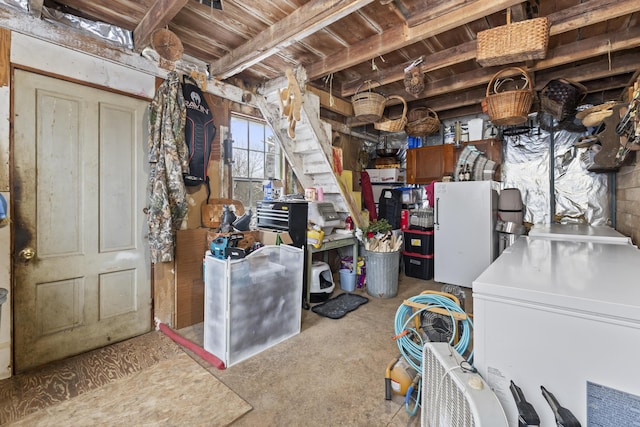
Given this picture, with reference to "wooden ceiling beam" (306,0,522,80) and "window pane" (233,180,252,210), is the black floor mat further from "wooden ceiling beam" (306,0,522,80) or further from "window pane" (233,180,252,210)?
"wooden ceiling beam" (306,0,522,80)

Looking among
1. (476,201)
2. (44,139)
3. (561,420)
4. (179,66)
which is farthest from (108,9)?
(476,201)

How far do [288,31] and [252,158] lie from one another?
5.29 feet

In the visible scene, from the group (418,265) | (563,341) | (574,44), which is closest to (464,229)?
(418,265)

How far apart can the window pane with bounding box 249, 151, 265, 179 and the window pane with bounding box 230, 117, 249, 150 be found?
146mm

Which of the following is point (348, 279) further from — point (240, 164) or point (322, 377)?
point (240, 164)

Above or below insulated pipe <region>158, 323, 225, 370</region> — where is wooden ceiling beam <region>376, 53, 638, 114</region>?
above

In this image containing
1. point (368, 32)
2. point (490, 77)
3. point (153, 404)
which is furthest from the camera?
point (490, 77)

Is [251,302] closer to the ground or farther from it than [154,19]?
closer to the ground

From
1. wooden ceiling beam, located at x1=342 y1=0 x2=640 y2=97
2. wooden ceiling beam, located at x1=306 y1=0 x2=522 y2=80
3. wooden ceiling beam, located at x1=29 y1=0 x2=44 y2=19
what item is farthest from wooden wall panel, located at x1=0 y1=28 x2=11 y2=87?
wooden ceiling beam, located at x1=342 y1=0 x2=640 y2=97

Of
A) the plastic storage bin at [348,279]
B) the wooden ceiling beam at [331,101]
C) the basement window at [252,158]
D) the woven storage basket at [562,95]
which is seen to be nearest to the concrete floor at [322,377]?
the plastic storage bin at [348,279]

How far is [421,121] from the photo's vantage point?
160 inches

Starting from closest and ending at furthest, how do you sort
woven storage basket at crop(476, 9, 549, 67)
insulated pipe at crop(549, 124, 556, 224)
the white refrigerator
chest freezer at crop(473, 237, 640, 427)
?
1. chest freezer at crop(473, 237, 640, 427)
2. woven storage basket at crop(476, 9, 549, 67)
3. the white refrigerator
4. insulated pipe at crop(549, 124, 556, 224)

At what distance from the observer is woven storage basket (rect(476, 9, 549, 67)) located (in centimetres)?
199

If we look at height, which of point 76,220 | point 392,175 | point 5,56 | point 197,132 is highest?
point 5,56
